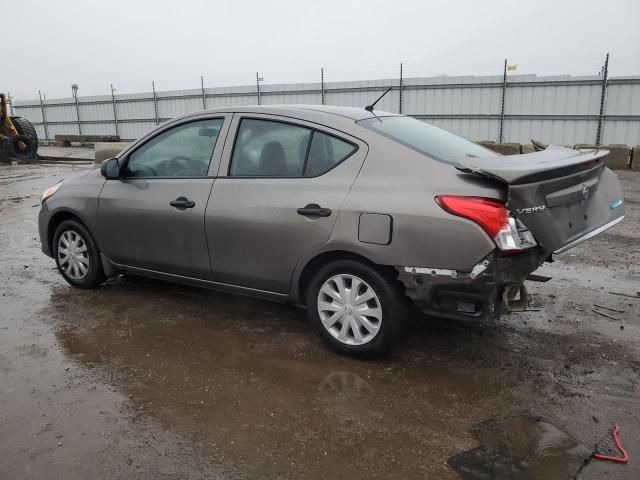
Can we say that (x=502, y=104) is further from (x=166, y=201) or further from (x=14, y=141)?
(x=14, y=141)

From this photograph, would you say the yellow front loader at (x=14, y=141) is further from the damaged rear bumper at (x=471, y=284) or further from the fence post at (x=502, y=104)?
the damaged rear bumper at (x=471, y=284)

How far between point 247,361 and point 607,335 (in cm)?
257

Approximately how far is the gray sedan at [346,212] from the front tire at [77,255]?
19cm

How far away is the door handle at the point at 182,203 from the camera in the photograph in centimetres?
399

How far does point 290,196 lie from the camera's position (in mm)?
3559

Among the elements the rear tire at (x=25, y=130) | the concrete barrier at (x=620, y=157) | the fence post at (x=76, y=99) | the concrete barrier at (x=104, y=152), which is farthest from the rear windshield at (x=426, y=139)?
the fence post at (x=76, y=99)

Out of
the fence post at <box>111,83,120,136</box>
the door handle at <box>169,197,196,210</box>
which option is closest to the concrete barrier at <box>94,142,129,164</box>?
the door handle at <box>169,197,196,210</box>

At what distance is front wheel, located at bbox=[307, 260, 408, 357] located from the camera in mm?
3262

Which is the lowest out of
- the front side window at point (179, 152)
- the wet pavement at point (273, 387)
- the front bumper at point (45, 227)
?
the wet pavement at point (273, 387)

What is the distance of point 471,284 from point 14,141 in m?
19.5

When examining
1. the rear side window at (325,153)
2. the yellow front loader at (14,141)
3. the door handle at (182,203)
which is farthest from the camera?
the yellow front loader at (14,141)

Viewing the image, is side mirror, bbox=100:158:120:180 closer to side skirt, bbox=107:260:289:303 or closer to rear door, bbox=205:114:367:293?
side skirt, bbox=107:260:289:303

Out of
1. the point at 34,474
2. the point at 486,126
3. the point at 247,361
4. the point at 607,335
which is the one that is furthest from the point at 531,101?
the point at 34,474

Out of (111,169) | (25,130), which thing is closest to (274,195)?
(111,169)
